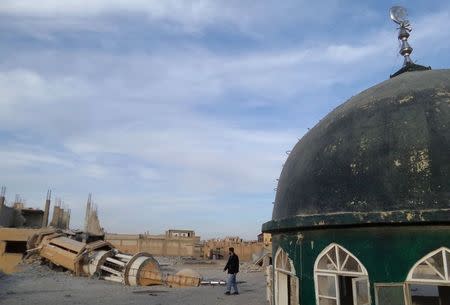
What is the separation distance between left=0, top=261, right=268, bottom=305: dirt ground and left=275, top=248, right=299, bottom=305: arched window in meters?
6.44

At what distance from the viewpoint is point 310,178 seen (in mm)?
6895

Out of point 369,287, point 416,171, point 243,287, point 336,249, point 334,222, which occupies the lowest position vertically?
point 243,287

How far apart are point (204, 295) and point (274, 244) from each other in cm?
912

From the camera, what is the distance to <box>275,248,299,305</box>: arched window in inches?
271

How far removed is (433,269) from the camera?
5320mm

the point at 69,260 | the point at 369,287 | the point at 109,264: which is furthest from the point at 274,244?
the point at 69,260

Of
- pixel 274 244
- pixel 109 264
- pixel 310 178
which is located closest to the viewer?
pixel 310 178

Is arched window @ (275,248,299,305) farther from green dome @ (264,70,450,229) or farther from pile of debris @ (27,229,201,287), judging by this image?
pile of debris @ (27,229,201,287)

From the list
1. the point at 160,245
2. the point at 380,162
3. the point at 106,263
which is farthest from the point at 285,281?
the point at 160,245

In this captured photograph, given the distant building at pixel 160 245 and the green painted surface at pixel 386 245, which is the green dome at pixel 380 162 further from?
the distant building at pixel 160 245

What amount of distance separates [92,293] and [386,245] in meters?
13.6

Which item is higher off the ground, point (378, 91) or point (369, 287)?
point (378, 91)

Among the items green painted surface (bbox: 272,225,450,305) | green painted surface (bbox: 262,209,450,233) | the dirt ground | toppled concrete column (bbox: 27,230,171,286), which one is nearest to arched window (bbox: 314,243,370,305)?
green painted surface (bbox: 272,225,450,305)

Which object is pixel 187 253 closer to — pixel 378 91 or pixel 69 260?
pixel 69 260
